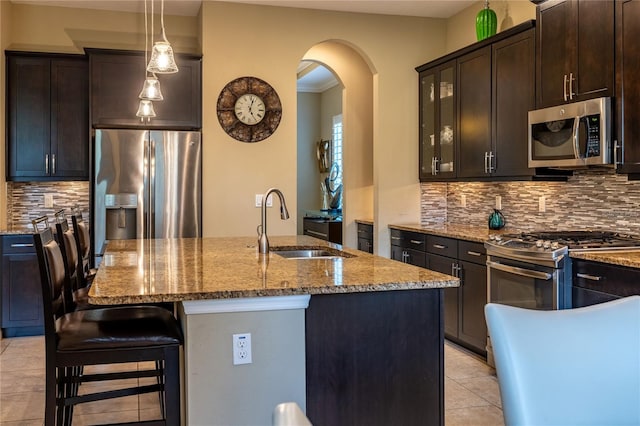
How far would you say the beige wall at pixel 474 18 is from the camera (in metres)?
4.69

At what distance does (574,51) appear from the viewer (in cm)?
363

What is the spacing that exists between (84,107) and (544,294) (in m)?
4.16

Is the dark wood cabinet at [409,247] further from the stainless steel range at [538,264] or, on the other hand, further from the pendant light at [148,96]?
the pendant light at [148,96]

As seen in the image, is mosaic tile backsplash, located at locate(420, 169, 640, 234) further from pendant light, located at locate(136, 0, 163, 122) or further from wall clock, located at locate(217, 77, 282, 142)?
pendant light, located at locate(136, 0, 163, 122)

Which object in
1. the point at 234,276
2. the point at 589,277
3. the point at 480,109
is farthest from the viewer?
the point at 480,109

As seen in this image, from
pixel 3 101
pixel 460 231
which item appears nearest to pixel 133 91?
pixel 3 101

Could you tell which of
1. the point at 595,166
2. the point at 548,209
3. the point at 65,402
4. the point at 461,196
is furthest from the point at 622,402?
the point at 461,196

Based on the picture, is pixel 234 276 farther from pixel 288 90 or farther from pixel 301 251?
pixel 288 90

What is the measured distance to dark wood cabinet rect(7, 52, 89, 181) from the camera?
5176mm

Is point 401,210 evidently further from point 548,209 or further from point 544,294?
point 544,294

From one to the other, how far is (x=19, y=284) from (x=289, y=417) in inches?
196

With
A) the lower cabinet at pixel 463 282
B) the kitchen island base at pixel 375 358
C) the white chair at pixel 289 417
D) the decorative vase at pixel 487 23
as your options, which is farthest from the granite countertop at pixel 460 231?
the white chair at pixel 289 417

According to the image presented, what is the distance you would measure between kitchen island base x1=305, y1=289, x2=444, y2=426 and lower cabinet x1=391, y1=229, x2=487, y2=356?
6.57 ft

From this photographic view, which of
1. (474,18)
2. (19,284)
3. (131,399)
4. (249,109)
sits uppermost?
(474,18)
